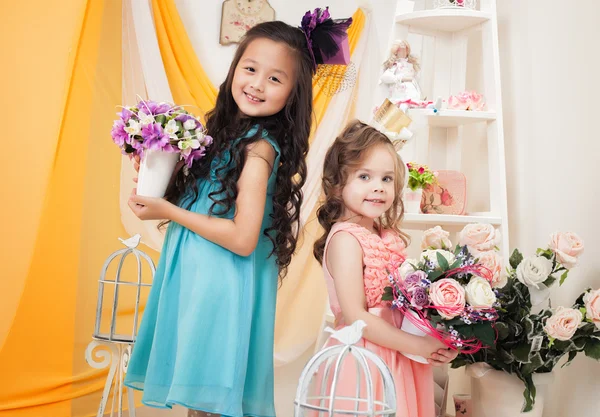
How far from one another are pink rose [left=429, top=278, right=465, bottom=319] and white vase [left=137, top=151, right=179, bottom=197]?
2.32 feet

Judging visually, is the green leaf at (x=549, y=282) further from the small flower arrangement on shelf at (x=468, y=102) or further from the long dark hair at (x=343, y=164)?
the small flower arrangement on shelf at (x=468, y=102)

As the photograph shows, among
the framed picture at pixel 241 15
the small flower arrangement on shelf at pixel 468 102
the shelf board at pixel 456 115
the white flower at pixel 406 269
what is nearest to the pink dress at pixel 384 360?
the white flower at pixel 406 269

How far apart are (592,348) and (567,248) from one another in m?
0.29

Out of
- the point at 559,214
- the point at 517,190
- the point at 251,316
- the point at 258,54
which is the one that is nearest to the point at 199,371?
the point at 251,316

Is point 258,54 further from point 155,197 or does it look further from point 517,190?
point 517,190

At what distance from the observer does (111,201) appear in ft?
9.20

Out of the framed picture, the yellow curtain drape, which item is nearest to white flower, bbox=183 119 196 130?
the yellow curtain drape

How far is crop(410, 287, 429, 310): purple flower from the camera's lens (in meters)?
1.54

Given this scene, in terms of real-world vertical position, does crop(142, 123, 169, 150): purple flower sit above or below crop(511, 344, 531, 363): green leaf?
above

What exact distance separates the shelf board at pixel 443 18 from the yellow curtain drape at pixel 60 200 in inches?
49.8

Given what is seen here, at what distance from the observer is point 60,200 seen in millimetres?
2594

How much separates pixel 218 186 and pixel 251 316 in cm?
34

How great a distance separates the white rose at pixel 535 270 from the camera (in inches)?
72.7

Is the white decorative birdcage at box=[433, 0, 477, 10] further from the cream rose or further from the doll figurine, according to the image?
the cream rose
